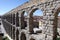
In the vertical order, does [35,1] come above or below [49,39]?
above

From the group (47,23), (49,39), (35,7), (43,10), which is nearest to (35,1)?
(35,7)

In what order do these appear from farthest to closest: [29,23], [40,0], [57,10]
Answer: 1. [29,23]
2. [40,0]
3. [57,10]

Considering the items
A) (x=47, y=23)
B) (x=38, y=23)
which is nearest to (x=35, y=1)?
(x=47, y=23)

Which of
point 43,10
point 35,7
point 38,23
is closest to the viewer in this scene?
point 43,10

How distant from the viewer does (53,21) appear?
7.90 metres

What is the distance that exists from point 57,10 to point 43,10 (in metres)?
1.41

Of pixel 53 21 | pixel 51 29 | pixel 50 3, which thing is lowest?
pixel 51 29

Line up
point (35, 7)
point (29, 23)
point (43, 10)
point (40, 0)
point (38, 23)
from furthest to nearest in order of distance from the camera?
1. point (38, 23)
2. point (29, 23)
3. point (35, 7)
4. point (40, 0)
5. point (43, 10)

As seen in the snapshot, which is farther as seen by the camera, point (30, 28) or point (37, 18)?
point (37, 18)

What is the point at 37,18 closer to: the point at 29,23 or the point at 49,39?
the point at 29,23

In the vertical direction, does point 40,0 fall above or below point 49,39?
above

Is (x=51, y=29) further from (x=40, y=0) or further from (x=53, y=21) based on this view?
(x=40, y=0)

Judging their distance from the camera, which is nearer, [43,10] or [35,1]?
[43,10]

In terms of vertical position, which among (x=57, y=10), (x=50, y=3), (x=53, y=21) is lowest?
(x=53, y=21)
